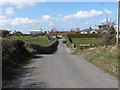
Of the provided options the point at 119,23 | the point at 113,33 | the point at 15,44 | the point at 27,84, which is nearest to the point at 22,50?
the point at 15,44

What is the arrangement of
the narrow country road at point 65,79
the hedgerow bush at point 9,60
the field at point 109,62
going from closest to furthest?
the narrow country road at point 65,79 < the hedgerow bush at point 9,60 < the field at point 109,62

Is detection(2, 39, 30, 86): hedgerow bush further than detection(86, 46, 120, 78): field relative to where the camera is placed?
No

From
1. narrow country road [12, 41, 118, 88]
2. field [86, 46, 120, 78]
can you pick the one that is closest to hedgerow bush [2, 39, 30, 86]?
narrow country road [12, 41, 118, 88]

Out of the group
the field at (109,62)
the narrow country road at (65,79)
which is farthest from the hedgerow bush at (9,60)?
the field at (109,62)

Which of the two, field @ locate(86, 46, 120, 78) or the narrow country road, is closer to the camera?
the narrow country road

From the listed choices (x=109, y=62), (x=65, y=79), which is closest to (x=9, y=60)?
(x=65, y=79)

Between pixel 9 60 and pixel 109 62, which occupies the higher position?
pixel 9 60

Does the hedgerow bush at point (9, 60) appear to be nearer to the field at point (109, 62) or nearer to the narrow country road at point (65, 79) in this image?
the narrow country road at point (65, 79)

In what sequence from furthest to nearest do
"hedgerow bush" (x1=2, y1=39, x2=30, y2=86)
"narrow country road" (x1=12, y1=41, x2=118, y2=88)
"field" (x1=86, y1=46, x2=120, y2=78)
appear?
"field" (x1=86, y1=46, x2=120, y2=78) < "hedgerow bush" (x1=2, y1=39, x2=30, y2=86) < "narrow country road" (x1=12, y1=41, x2=118, y2=88)

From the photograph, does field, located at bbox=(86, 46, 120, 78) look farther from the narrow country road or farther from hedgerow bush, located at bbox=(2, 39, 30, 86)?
hedgerow bush, located at bbox=(2, 39, 30, 86)

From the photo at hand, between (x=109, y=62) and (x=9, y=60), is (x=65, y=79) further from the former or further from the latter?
(x=9, y=60)

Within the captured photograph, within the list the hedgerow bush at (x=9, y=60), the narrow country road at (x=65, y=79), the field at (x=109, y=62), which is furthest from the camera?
the field at (x=109, y=62)

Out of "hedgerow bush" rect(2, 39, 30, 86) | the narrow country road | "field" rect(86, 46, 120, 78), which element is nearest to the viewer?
the narrow country road

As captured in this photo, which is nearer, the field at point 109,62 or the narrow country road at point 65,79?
the narrow country road at point 65,79
